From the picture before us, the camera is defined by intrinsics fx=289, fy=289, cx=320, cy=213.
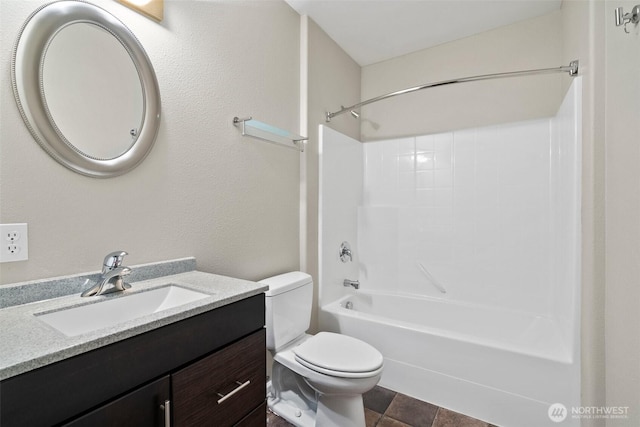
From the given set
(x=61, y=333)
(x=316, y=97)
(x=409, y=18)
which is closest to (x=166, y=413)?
(x=61, y=333)

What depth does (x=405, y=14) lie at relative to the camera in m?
2.09

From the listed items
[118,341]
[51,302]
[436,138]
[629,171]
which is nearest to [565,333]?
[629,171]

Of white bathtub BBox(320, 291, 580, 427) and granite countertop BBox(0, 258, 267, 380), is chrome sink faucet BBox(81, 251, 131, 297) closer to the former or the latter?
granite countertop BBox(0, 258, 267, 380)

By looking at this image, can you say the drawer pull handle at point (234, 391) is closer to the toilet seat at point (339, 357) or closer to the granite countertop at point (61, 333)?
the granite countertop at point (61, 333)

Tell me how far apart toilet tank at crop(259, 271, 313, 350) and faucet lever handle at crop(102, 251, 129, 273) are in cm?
66

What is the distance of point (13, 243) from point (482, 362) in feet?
7.08

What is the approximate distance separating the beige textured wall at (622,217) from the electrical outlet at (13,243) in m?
1.97

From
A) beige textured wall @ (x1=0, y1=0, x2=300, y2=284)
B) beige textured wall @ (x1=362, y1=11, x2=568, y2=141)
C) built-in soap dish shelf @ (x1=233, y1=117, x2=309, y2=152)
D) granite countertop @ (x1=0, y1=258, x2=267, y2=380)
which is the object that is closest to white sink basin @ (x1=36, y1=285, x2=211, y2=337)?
granite countertop @ (x1=0, y1=258, x2=267, y2=380)

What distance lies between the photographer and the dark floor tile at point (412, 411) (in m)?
1.65

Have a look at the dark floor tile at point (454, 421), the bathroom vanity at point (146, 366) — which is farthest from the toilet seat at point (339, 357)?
the dark floor tile at point (454, 421)

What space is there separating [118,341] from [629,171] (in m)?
1.71

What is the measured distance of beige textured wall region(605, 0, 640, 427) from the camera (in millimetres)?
999

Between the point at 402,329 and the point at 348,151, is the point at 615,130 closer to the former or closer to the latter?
the point at 402,329

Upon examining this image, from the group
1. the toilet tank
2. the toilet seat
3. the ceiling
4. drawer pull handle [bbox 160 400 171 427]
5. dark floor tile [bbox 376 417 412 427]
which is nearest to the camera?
drawer pull handle [bbox 160 400 171 427]
